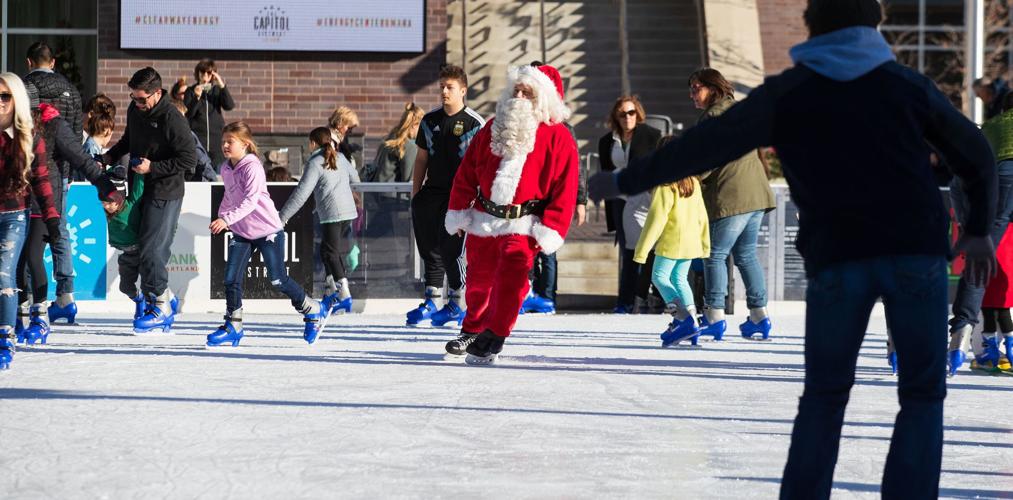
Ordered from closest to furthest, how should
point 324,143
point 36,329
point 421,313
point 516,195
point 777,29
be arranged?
point 516,195 → point 36,329 → point 421,313 → point 324,143 → point 777,29

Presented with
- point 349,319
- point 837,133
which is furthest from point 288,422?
point 349,319

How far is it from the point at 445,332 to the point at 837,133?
24.7 feet

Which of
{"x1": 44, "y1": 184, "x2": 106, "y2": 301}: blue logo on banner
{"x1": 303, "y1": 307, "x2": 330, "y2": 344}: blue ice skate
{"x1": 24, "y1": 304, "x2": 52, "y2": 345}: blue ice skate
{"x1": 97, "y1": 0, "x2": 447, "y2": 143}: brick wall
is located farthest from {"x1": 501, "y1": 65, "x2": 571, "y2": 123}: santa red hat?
{"x1": 97, "y1": 0, "x2": 447, "y2": 143}: brick wall

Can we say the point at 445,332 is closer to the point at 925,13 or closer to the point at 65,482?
the point at 65,482

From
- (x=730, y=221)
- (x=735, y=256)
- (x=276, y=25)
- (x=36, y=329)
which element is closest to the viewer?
(x=36, y=329)

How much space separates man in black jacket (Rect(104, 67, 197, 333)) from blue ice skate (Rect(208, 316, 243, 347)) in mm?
941

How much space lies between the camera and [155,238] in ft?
35.1

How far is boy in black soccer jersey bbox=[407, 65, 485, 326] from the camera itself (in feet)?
36.5

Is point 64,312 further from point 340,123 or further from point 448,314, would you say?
point 448,314

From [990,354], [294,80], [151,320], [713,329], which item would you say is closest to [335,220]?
[151,320]

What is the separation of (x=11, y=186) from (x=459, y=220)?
7.82ft

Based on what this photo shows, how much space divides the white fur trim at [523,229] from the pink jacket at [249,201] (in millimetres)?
1665

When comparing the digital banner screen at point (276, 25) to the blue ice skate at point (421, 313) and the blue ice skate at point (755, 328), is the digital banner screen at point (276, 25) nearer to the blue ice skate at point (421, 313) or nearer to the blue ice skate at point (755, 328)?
the blue ice skate at point (421, 313)

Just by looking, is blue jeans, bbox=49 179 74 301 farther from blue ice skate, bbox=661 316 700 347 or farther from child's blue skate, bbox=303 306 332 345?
blue ice skate, bbox=661 316 700 347
